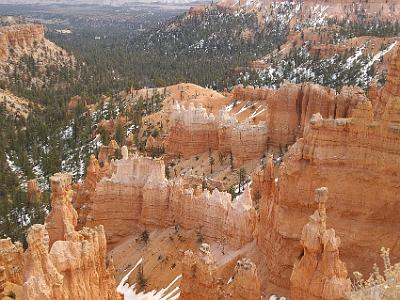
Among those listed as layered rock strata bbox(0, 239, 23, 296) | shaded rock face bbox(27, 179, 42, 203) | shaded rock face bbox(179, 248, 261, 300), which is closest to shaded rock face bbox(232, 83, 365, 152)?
shaded rock face bbox(179, 248, 261, 300)

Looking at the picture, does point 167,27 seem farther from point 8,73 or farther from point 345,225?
point 345,225

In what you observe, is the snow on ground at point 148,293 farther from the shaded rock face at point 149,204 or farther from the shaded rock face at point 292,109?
the shaded rock face at point 292,109

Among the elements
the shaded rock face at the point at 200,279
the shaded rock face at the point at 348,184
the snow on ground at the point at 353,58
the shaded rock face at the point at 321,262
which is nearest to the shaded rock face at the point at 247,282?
the shaded rock face at the point at 200,279

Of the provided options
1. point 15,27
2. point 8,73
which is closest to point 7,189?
point 8,73

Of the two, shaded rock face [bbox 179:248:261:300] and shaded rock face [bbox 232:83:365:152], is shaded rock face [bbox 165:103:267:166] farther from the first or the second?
shaded rock face [bbox 179:248:261:300]

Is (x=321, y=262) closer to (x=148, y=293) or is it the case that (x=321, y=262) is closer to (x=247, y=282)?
(x=247, y=282)
